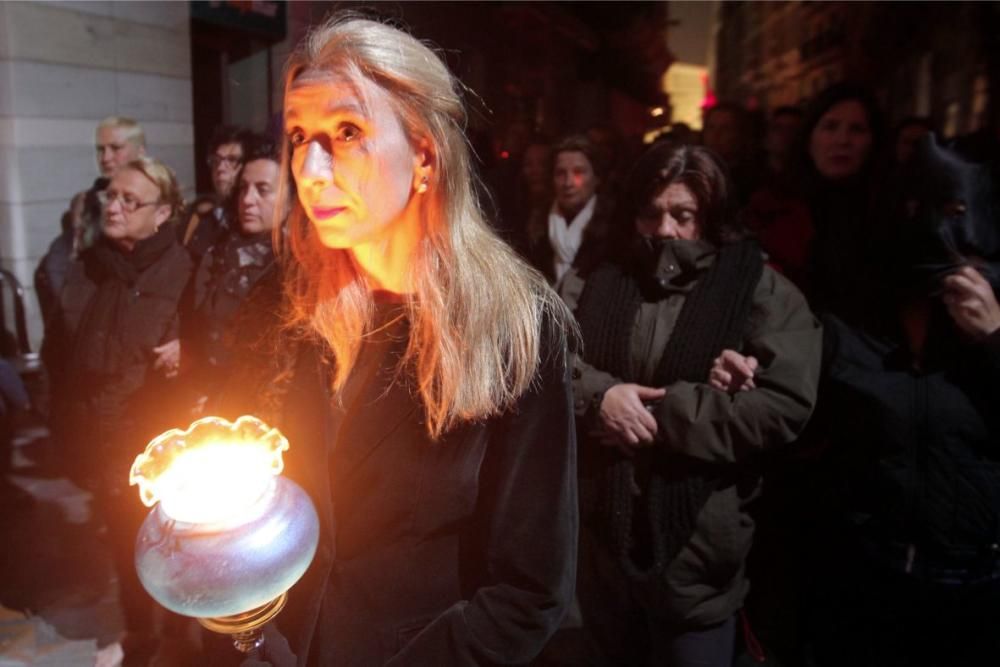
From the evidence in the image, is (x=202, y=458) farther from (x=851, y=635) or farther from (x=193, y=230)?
(x=193, y=230)

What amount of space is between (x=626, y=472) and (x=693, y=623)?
1.67 ft

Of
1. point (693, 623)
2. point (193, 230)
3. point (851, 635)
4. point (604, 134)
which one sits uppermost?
point (604, 134)

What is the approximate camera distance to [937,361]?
90.7 inches

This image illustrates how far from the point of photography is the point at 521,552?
1.41 m

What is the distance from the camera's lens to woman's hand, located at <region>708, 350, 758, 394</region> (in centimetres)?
227

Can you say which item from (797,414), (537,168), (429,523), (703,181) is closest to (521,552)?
(429,523)

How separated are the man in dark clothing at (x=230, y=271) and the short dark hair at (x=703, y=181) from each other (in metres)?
1.73

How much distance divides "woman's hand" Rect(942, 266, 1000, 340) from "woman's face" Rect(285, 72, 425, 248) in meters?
1.82

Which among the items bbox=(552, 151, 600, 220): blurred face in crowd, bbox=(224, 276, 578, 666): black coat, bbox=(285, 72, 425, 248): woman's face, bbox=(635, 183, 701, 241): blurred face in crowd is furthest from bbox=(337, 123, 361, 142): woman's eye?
bbox=(552, 151, 600, 220): blurred face in crowd

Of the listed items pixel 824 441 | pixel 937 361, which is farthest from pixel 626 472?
pixel 937 361

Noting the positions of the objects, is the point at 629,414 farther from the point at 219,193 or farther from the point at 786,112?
the point at 219,193

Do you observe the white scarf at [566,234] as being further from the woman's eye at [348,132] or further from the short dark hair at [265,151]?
the woman's eye at [348,132]

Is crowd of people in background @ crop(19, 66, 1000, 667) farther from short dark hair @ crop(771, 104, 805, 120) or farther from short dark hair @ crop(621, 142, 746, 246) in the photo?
short dark hair @ crop(771, 104, 805, 120)

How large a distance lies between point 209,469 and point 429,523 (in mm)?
501
